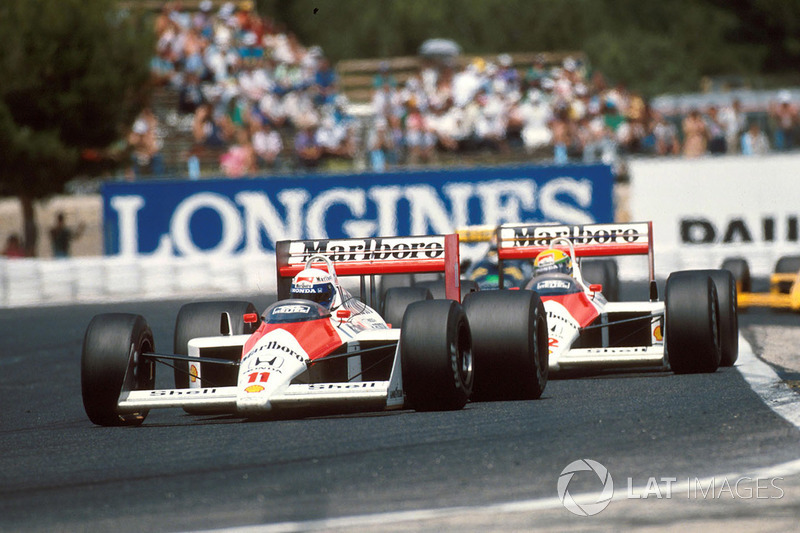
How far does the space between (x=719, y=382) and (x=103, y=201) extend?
15.2m

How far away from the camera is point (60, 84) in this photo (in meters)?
23.6

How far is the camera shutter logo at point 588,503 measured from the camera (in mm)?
5055

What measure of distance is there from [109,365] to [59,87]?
16.5 meters

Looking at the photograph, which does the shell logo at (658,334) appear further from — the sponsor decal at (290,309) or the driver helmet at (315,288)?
the sponsor decal at (290,309)

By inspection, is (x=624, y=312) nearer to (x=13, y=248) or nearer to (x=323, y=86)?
(x=13, y=248)

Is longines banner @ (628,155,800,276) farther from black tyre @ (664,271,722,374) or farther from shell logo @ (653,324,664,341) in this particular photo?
black tyre @ (664,271,722,374)

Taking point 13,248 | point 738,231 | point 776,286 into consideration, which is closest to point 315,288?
point 776,286

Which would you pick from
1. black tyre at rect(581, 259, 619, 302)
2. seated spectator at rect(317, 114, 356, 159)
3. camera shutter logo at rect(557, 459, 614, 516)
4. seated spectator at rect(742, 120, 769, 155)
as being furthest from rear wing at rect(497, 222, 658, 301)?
seated spectator at rect(317, 114, 356, 159)

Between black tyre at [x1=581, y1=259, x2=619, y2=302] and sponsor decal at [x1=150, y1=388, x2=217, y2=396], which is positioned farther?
black tyre at [x1=581, y1=259, x2=619, y2=302]

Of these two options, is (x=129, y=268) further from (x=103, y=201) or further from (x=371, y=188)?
(x=371, y=188)

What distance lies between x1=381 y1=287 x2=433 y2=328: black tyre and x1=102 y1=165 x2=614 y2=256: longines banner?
10.8m

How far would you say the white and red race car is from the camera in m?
7.77

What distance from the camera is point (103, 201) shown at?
22.5 metres

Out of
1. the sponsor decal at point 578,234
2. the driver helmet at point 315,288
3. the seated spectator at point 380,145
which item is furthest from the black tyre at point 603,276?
the seated spectator at point 380,145
